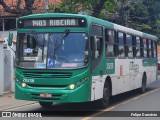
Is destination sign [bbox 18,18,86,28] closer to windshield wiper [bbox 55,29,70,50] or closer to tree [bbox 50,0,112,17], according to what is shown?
windshield wiper [bbox 55,29,70,50]

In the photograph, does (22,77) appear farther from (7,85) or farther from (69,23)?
(7,85)

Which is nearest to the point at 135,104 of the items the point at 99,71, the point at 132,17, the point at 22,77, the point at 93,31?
the point at 99,71

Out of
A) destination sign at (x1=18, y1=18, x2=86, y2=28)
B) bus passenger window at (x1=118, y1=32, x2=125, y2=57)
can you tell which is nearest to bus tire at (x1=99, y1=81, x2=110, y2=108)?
bus passenger window at (x1=118, y1=32, x2=125, y2=57)

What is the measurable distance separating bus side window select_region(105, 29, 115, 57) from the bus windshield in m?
2.09

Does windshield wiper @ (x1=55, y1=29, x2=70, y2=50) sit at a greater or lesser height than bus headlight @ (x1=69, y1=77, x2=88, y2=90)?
greater

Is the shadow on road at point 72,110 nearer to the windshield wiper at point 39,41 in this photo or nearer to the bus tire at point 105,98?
the bus tire at point 105,98

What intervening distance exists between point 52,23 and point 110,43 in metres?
2.81

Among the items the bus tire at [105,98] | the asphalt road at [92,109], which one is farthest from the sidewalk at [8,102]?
the bus tire at [105,98]

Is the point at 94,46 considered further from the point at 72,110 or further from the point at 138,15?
the point at 138,15

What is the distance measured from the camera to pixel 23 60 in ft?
40.2

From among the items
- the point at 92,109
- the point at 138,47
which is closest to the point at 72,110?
the point at 92,109

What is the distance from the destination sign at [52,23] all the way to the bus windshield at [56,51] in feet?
0.94

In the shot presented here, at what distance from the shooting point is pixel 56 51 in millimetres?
11836

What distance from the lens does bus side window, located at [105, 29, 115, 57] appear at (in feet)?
45.4
